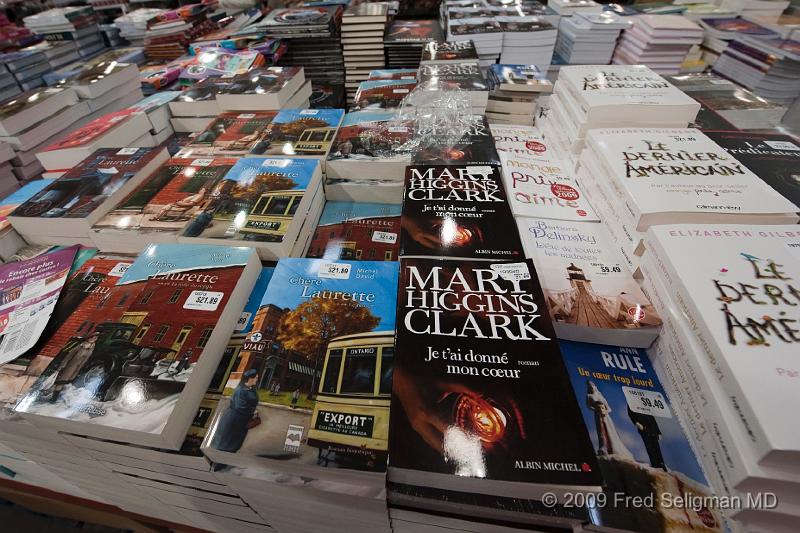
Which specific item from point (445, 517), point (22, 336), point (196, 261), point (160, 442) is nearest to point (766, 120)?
point (445, 517)

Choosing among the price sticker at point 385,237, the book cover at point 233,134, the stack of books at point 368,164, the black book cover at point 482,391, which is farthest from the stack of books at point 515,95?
the black book cover at point 482,391

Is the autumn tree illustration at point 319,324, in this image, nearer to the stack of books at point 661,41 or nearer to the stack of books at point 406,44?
the stack of books at point 406,44

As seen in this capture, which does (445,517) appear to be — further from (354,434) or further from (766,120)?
(766,120)

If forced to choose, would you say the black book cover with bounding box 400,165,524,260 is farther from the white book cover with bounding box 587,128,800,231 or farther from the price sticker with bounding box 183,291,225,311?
the price sticker with bounding box 183,291,225,311

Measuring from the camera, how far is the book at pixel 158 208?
122cm

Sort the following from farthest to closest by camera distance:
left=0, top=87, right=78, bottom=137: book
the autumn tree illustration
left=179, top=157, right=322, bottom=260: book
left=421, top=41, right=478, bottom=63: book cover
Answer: left=421, top=41, right=478, bottom=63: book cover → left=0, top=87, right=78, bottom=137: book → left=179, top=157, right=322, bottom=260: book → the autumn tree illustration

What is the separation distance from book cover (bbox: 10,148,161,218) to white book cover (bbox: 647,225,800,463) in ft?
6.14

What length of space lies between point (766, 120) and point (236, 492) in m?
2.52

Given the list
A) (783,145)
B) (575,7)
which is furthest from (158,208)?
(575,7)

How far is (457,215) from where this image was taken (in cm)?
116

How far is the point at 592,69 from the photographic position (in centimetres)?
164

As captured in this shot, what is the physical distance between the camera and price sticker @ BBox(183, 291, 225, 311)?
94 centimetres

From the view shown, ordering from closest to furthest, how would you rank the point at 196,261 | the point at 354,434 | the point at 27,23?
the point at 354,434, the point at 196,261, the point at 27,23

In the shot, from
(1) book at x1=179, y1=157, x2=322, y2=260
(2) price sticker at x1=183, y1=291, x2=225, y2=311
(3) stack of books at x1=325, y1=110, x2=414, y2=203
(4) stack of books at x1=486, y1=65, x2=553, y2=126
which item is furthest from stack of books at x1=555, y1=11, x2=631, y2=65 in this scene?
(2) price sticker at x1=183, y1=291, x2=225, y2=311
